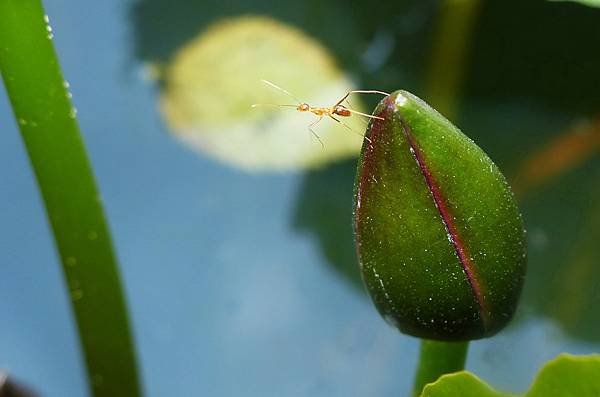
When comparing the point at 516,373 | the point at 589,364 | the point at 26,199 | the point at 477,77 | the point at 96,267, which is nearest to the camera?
the point at 589,364

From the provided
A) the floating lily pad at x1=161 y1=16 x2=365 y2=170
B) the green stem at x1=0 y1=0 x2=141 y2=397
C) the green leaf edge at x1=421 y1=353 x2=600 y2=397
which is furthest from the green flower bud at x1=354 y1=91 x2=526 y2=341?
the floating lily pad at x1=161 y1=16 x2=365 y2=170

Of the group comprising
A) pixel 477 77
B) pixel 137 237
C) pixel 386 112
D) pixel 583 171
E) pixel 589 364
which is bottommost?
pixel 589 364

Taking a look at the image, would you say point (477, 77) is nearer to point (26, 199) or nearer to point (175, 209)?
point (175, 209)

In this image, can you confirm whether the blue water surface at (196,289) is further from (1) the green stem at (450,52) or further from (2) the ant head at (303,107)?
(2) the ant head at (303,107)

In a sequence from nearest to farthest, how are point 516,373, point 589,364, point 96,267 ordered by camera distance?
1. point 589,364
2. point 96,267
3. point 516,373

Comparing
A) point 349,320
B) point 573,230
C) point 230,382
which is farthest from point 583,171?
point 230,382

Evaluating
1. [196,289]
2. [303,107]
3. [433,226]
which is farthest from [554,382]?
[196,289]

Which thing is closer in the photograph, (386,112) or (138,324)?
(386,112)
